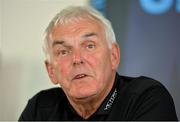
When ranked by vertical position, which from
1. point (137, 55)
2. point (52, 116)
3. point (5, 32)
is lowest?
point (52, 116)

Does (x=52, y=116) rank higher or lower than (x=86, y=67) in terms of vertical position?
lower

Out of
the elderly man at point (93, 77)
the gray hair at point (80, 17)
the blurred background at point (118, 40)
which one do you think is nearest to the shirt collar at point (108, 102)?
the elderly man at point (93, 77)

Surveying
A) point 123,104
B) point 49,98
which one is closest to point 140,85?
point 123,104

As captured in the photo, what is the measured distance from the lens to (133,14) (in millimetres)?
1884

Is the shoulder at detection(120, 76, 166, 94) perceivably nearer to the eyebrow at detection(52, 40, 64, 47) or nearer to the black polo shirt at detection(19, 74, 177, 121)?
the black polo shirt at detection(19, 74, 177, 121)

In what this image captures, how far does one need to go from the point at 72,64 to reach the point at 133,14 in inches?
24.9

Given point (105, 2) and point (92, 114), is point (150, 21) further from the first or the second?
point (92, 114)

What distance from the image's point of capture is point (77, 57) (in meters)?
1.36

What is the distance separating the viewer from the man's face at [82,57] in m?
1.36

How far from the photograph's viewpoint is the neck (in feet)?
4.75

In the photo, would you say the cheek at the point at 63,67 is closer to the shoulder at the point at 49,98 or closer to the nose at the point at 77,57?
the nose at the point at 77,57

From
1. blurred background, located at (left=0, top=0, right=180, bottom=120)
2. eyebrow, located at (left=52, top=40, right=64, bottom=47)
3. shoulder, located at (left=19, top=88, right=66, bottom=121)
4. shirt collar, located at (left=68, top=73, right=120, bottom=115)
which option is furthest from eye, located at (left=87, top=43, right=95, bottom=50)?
blurred background, located at (left=0, top=0, right=180, bottom=120)

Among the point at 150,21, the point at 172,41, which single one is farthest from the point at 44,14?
the point at 172,41

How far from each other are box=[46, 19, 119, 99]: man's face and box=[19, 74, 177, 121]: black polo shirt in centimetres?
8
